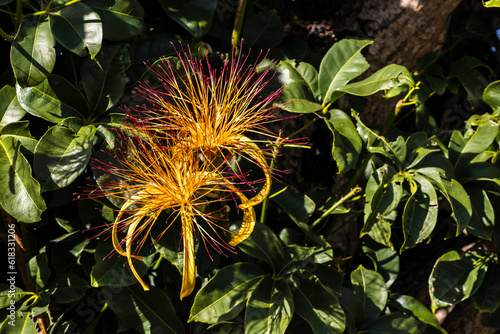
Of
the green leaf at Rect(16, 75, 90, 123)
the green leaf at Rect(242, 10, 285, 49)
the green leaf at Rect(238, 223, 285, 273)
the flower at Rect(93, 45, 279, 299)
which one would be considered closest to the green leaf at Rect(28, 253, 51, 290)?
the flower at Rect(93, 45, 279, 299)

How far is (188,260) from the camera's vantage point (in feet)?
3.35

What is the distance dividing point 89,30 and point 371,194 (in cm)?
88

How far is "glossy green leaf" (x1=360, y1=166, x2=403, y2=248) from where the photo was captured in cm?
132

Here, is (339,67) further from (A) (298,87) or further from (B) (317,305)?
(B) (317,305)

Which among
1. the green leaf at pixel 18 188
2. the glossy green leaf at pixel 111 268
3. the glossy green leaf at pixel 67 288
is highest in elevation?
the green leaf at pixel 18 188

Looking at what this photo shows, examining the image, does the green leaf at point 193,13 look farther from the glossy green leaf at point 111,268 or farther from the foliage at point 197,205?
the glossy green leaf at point 111,268

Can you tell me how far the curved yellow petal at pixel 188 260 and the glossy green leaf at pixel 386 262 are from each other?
82 centimetres

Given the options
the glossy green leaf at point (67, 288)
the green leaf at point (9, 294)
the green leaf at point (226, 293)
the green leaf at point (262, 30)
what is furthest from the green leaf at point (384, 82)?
the green leaf at point (9, 294)

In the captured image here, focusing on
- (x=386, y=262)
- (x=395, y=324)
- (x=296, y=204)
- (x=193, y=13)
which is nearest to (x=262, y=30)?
(x=193, y=13)

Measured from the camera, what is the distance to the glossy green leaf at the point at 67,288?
1.26 m

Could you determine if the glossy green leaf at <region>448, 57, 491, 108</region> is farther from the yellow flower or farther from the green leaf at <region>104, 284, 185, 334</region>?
the green leaf at <region>104, 284, 185, 334</region>

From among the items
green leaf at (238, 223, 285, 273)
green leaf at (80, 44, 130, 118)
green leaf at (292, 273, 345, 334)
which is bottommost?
green leaf at (292, 273, 345, 334)

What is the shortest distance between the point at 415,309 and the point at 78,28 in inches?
53.2

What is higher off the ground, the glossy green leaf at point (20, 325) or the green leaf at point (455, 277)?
the green leaf at point (455, 277)
